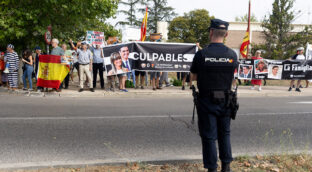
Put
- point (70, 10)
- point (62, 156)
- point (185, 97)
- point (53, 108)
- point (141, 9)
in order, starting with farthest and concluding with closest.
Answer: point (141, 9)
point (70, 10)
point (185, 97)
point (53, 108)
point (62, 156)

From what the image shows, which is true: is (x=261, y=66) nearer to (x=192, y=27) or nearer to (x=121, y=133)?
(x=121, y=133)

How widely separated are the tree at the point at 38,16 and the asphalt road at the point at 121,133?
5463mm

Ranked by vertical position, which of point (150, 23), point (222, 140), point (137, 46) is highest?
point (150, 23)

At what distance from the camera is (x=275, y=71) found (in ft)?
49.0

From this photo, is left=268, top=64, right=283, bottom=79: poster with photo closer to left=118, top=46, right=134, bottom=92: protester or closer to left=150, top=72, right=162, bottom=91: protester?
left=150, top=72, right=162, bottom=91: protester

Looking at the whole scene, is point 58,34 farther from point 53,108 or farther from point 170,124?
point 170,124

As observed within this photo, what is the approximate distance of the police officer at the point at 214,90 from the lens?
11.7ft

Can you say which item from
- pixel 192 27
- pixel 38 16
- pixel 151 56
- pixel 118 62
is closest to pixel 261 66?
pixel 151 56

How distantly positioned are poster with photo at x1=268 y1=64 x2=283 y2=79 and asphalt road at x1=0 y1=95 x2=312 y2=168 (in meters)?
6.18

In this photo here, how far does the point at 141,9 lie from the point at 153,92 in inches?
1725

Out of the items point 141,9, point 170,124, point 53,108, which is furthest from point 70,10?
point 141,9

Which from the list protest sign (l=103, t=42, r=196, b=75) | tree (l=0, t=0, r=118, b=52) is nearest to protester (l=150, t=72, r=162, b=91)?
protest sign (l=103, t=42, r=196, b=75)

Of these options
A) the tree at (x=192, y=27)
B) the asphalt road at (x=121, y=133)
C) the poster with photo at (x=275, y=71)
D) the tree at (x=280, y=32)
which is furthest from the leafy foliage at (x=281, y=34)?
the asphalt road at (x=121, y=133)

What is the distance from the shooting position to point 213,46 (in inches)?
142
